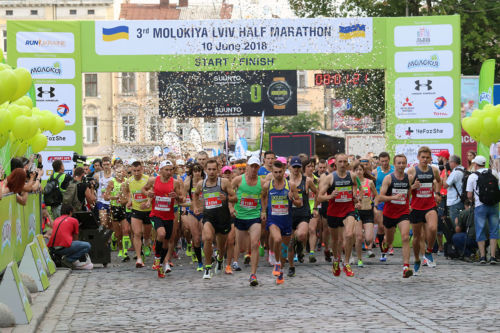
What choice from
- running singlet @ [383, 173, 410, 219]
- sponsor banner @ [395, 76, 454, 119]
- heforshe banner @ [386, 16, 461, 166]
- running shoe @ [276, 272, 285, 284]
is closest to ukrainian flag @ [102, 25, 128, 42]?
heforshe banner @ [386, 16, 461, 166]

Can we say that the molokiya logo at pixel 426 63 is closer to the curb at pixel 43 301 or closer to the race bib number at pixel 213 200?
the race bib number at pixel 213 200

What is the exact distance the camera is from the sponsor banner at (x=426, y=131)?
2139cm

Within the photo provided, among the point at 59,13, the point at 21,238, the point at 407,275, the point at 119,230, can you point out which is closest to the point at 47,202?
the point at 119,230

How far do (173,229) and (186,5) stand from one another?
76.5 m

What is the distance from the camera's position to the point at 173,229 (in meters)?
16.2

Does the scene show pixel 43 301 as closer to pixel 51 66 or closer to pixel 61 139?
pixel 61 139

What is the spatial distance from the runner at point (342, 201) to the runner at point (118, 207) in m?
5.29

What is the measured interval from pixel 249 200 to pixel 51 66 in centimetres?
825

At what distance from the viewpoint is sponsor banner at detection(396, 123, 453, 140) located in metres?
21.4

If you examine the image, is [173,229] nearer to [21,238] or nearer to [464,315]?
[21,238]

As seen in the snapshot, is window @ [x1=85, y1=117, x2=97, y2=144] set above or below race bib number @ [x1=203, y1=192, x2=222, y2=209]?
above

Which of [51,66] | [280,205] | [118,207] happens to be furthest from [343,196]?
[51,66]

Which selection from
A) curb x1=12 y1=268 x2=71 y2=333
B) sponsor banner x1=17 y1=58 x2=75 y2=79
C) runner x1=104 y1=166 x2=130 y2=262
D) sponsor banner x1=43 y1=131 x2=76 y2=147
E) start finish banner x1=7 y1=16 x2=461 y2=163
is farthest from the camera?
start finish banner x1=7 y1=16 x2=461 y2=163

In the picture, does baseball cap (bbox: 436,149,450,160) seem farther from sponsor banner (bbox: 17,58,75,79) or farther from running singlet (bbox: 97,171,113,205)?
sponsor banner (bbox: 17,58,75,79)
